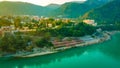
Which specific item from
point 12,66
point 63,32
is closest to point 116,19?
point 63,32

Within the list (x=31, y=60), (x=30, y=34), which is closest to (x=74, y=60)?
(x=31, y=60)

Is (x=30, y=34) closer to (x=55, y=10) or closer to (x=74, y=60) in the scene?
(x=74, y=60)

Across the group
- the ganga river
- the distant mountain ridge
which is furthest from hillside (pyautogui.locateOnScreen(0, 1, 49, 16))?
the ganga river

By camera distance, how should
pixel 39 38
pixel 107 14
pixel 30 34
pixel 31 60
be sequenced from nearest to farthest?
pixel 31 60
pixel 39 38
pixel 30 34
pixel 107 14

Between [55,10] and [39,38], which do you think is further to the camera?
[55,10]

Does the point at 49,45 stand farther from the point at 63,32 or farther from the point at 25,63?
the point at 63,32

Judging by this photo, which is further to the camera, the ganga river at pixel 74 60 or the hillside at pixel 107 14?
the hillside at pixel 107 14

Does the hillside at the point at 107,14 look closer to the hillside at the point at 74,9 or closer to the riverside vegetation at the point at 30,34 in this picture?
the hillside at the point at 74,9

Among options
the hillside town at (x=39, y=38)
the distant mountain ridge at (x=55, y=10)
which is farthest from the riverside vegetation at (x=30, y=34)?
the distant mountain ridge at (x=55, y=10)
